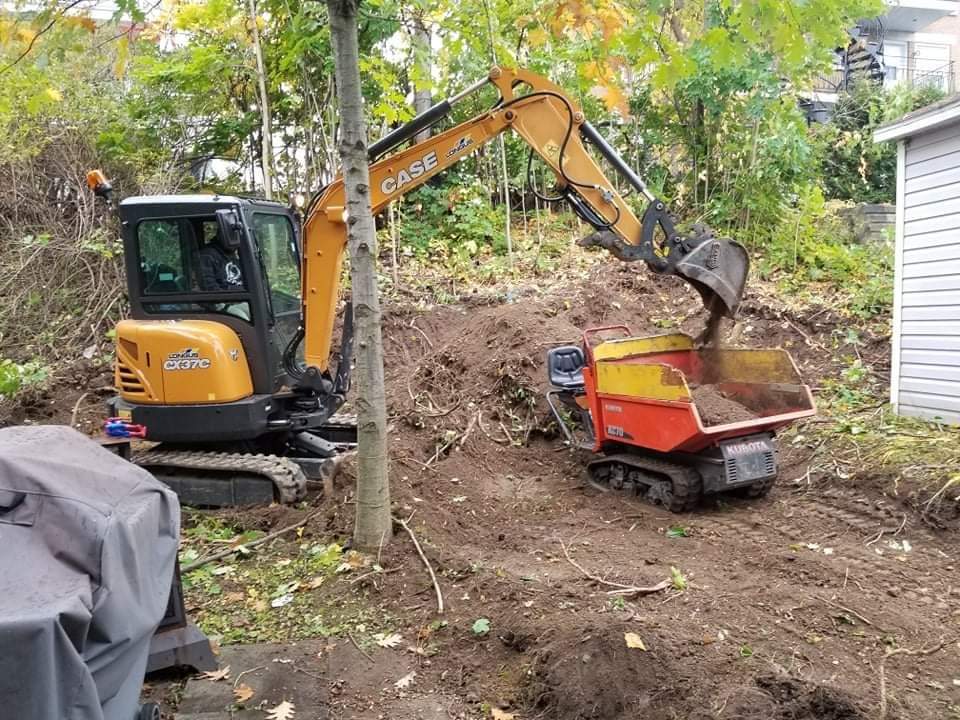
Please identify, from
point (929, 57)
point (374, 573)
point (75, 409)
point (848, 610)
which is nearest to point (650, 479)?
point (848, 610)

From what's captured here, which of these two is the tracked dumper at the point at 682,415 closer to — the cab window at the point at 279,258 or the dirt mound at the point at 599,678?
the dirt mound at the point at 599,678

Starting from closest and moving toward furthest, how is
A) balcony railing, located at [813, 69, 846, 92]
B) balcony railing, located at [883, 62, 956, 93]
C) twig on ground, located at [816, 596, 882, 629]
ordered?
twig on ground, located at [816, 596, 882, 629], balcony railing, located at [883, 62, 956, 93], balcony railing, located at [813, 69, 846, 92]

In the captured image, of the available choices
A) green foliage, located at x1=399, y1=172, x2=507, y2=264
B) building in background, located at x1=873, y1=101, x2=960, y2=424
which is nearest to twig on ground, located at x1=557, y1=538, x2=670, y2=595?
building in background, located at x1=873, y1=101, x2=960, y2=424

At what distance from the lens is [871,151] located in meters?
15.2

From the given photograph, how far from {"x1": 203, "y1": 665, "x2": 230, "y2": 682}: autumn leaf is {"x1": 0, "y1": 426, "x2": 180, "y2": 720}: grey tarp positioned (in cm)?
110

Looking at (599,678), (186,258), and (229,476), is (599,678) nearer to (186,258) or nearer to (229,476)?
(229,476)

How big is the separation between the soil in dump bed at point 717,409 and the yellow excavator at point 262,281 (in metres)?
0.75

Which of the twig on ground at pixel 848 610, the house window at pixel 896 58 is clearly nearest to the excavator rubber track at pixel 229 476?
the twig on ground at pixel 848 610

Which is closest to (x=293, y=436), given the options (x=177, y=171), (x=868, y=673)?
(x=868, y=673)

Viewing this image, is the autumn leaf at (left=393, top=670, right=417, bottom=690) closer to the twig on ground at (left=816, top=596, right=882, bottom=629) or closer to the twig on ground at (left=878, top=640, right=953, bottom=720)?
the twig on ground at (left=878, top=640, right=953, bottom=720)

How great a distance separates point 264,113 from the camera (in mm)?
11375

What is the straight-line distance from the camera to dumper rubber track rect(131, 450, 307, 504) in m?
6.23

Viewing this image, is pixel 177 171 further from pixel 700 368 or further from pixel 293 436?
pixel 700 368

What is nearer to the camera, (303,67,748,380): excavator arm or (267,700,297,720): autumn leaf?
(267,700,297,720): autumn leaf
